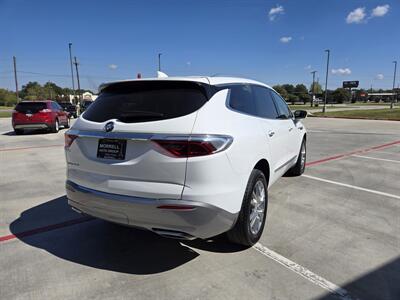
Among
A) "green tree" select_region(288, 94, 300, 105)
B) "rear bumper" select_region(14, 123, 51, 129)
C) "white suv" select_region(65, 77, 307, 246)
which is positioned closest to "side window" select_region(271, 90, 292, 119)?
"white suv" select_region(65, 77, 307, 246)

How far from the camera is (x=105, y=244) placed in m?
3.68

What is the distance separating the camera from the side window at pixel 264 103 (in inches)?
163

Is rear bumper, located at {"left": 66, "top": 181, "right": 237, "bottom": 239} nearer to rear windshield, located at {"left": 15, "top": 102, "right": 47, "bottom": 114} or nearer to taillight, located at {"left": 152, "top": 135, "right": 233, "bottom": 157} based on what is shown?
taillight, located at {"left": 152, "top": 135, "right": 233, "bottom": 157}

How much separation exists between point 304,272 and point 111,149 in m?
2.13

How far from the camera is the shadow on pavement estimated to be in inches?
107

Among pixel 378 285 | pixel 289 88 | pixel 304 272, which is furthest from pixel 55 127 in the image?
pixel 289 88

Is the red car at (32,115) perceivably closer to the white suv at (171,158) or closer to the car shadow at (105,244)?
the car shadow at (105,244)

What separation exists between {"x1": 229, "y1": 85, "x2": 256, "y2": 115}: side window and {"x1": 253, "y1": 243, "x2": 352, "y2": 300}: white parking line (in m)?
1.50

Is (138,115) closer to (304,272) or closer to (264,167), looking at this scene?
(264,167)

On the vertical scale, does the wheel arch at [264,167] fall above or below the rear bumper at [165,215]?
above

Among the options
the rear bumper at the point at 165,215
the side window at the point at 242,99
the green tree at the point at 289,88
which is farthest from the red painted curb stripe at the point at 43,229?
the green tree at the point at 289,88

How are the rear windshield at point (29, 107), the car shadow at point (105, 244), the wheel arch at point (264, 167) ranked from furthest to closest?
the rear windshield at point (29, 107)
the wheel arch at point (264, 167)
the car shadow at point (105, 244)

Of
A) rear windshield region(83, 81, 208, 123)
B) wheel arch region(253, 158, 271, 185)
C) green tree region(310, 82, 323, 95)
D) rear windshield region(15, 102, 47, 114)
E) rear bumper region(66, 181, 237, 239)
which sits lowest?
rear bumper region(66, 181, 237, 239)

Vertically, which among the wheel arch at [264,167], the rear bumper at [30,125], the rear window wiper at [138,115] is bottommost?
the rear bumper at [30,125]
